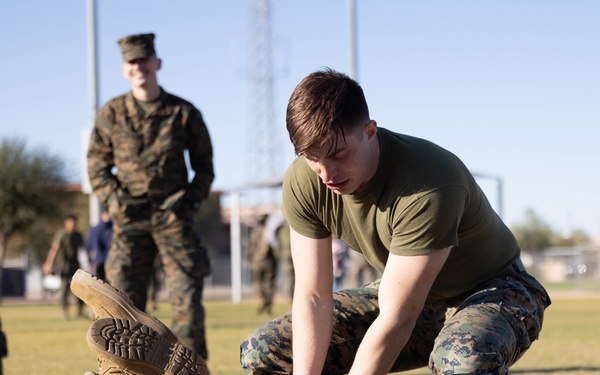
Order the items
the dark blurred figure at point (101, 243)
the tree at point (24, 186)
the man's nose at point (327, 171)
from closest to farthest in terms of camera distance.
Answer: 1. the man's nose at point (327, 171)
2. the dark blurred figure at point (101, 243)
3. the tree at point (24, 186)

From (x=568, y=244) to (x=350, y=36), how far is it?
82.9m

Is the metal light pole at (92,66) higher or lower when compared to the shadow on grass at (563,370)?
higher

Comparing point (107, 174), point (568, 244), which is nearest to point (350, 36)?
point (107, 174)

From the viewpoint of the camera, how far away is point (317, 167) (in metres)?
3.97

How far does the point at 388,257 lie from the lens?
172 inches

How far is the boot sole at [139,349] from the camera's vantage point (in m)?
4.24

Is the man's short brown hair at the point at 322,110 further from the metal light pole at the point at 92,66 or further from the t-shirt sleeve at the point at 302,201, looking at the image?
the metal light pole at the point at 92,66

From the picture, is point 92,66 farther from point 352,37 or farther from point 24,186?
point 24,186

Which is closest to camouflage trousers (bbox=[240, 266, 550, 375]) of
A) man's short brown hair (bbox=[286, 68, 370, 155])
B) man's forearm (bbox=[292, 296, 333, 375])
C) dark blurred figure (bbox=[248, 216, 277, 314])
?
man's forearm (bbox=[292, 296, 333, 375])

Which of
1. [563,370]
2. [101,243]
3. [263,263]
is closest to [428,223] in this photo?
[563,370]

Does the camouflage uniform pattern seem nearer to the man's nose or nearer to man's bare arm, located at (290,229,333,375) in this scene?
man's bare arm, located at (290,229,333,375)

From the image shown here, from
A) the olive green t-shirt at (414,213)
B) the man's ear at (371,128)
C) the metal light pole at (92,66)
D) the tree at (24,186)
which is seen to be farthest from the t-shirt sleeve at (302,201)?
the tree at (24,186)

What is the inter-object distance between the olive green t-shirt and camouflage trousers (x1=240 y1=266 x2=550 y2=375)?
0.13 metres

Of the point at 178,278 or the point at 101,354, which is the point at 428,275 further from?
the point at 178,278
